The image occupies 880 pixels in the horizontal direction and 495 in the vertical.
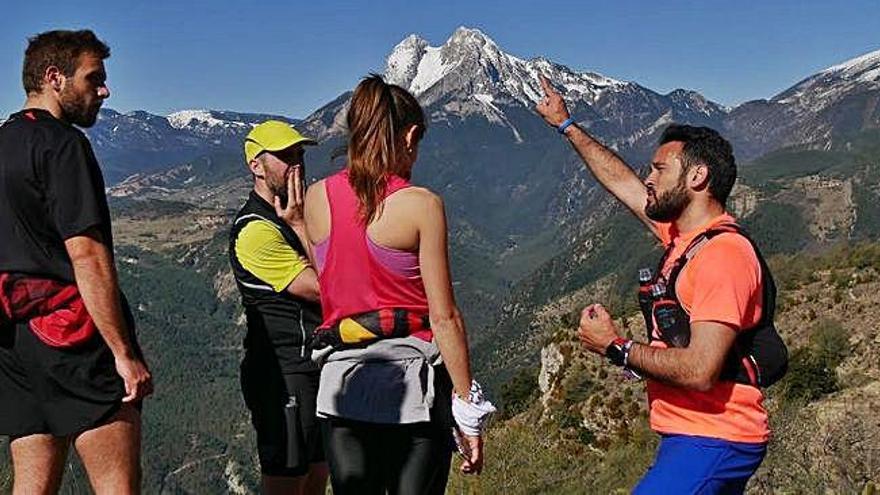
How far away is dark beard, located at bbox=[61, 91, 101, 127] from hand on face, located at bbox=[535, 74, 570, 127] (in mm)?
2428

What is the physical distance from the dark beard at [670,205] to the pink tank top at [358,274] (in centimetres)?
104

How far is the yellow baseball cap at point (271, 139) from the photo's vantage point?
210 inches

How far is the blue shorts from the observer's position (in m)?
3.87

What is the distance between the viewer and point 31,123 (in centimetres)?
408

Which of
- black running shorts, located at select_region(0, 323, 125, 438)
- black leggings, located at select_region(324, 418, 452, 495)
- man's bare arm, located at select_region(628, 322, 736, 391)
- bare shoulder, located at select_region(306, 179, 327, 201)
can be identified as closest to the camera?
man's bare arm, located at select_region(628, 322, 736, 391)

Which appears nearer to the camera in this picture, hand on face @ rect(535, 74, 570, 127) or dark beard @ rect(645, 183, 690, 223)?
dark beard @ rect(645, 183, 690, 223)

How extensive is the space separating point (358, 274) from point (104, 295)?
3.40ft

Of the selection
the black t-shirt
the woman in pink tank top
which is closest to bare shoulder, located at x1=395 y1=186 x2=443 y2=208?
the woman in pink tank top

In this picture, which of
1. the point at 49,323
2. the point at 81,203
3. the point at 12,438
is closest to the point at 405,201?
the point at 81,203

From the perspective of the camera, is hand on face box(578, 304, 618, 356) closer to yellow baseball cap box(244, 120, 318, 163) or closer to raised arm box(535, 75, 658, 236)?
raised arm box(535, 75, 658, 236)

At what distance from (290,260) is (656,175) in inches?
79.5

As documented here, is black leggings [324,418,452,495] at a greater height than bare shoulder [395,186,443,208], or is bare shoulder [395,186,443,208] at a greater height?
bare shoulder [395,186,443,208]

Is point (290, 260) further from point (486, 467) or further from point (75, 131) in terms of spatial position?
point (486, 467)

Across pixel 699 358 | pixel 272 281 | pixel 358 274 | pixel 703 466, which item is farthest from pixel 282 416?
pixel 699 358
